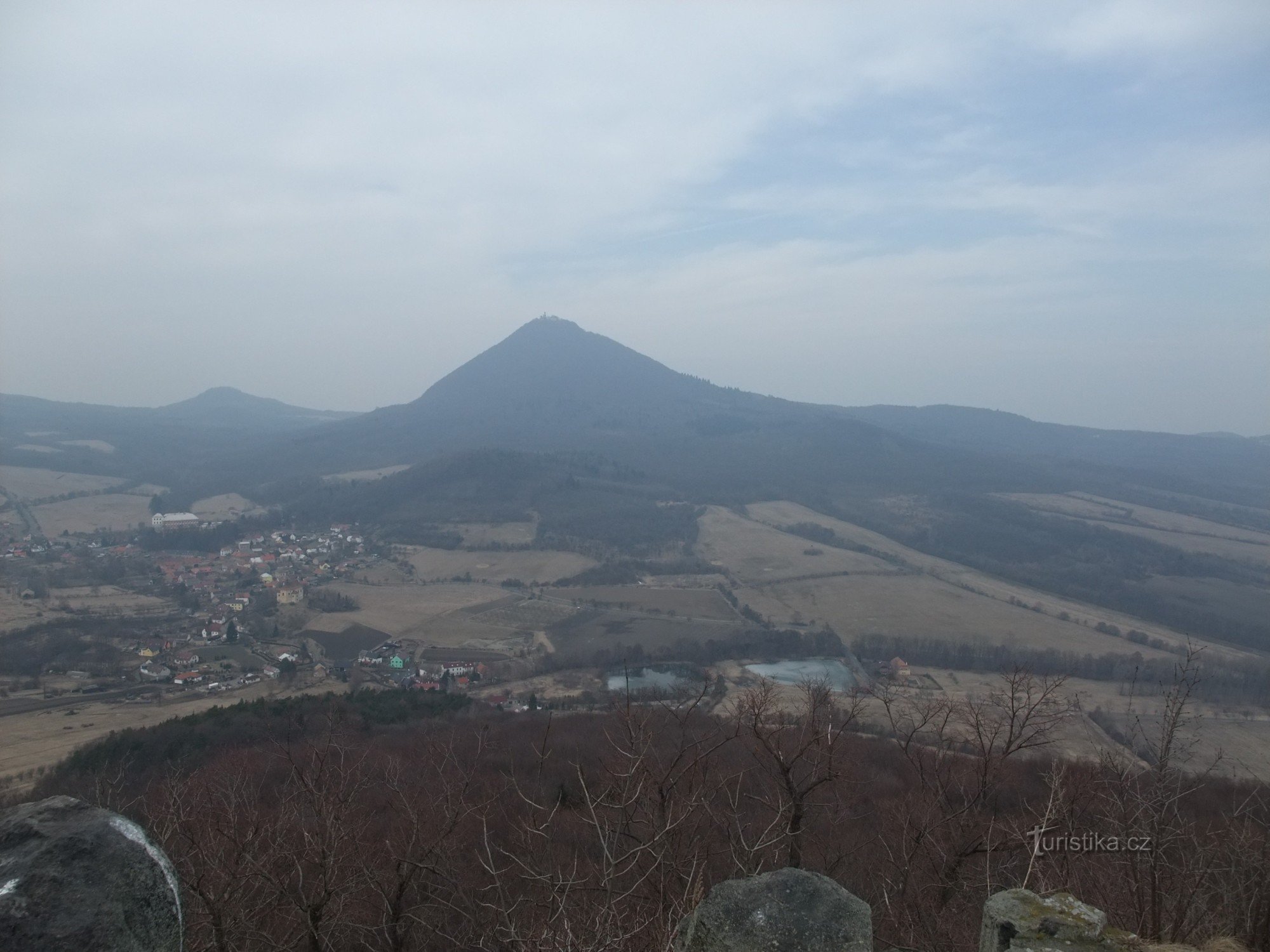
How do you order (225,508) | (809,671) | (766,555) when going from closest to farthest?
(809,671) → (766,555) → (225,508)

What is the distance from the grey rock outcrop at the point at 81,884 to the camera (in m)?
3.22

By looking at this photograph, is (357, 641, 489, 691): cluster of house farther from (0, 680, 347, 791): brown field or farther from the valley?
(0, 680, 347, 791): brown field

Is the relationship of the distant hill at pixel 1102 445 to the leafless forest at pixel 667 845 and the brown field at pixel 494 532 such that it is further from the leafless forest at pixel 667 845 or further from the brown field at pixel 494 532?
the leafless forest at pixel 667 845

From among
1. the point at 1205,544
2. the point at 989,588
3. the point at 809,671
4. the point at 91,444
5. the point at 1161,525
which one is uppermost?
the point at 91,444

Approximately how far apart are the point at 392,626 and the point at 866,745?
29241mm

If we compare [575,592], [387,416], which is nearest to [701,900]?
[575,592]

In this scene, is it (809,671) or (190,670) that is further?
(809,671)

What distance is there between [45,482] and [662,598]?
80.1 m

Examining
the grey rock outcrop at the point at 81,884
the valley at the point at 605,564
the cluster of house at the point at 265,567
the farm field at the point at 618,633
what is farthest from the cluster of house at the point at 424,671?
the grey rock outcrop at the point at 81,884

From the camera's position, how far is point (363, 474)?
97.2 metres

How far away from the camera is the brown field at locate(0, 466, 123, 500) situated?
77812 mm

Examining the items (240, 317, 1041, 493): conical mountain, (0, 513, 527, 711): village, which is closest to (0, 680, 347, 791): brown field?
(0, 513, 527, 711): village

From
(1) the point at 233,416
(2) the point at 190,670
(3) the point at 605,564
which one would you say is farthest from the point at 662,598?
(1) the point at 233,416

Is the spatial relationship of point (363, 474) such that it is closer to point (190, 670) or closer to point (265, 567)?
point (265, 567)
